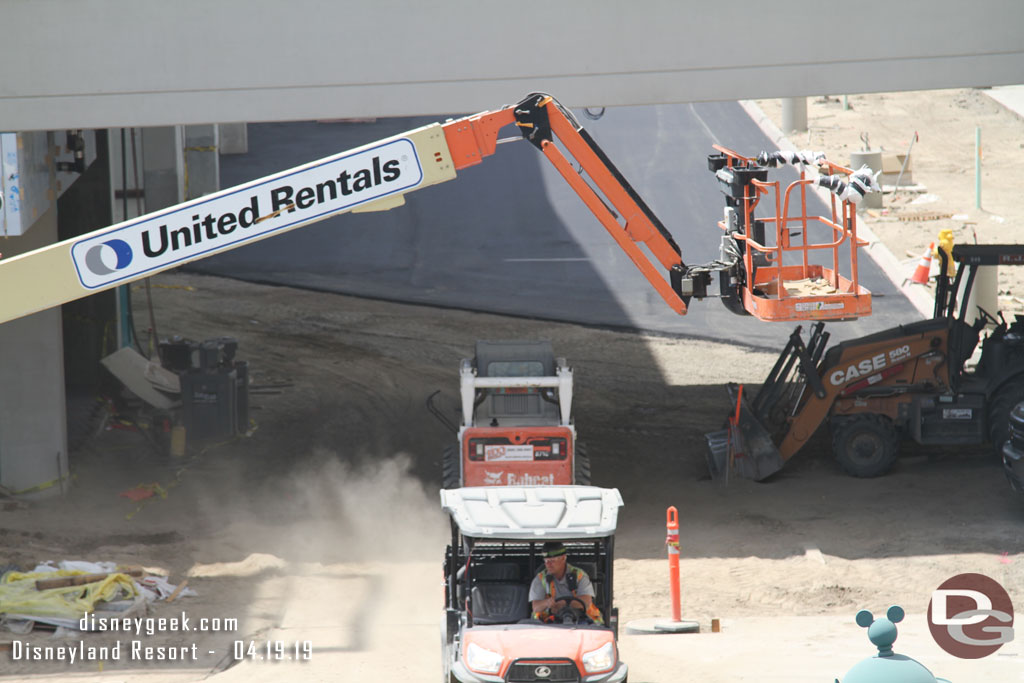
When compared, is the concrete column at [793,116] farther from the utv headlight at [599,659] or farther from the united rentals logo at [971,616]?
the utv headlight at [599,659]

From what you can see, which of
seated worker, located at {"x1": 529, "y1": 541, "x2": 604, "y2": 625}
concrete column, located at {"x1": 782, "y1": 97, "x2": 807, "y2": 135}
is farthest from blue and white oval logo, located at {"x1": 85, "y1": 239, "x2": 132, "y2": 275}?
concrete column, located at {"x1": 782, "y1": 97, "x2": 807, "y2": 135}

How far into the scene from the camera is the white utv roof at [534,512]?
30.5 feet

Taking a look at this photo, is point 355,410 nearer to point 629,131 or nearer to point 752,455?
point 752,455

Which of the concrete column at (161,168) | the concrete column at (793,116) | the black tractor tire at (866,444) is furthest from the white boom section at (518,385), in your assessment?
the concrete column at (793,116)

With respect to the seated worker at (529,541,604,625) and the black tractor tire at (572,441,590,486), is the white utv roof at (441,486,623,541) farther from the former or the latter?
the black tractor tire at (572,441,590,486)

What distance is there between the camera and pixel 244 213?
11.2 meters

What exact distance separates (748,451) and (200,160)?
69.0 feet

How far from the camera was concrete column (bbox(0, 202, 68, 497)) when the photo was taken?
52.2 ft

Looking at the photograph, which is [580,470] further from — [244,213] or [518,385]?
[244,213]

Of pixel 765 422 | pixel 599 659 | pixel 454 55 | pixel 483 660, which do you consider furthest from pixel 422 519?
pixel 599 659

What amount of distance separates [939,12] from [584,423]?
8873 mm

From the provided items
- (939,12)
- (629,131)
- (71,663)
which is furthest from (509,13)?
(629,131)

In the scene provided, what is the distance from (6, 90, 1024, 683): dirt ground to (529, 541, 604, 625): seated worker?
5.48ft

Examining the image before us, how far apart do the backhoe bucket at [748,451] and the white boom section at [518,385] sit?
3.33 m
